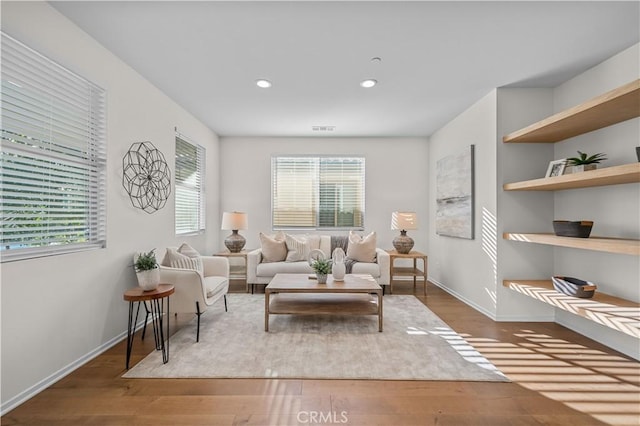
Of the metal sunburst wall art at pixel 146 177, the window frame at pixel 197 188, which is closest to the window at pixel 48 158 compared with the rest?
the metal sunburst wall art at pixel 146 177

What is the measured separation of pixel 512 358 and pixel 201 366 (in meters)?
A: 2.52

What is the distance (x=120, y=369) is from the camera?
2.28 metres

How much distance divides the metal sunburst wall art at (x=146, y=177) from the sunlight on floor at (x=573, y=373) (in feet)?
11.6

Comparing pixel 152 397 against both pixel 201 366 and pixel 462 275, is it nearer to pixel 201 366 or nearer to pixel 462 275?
pixel 201 366

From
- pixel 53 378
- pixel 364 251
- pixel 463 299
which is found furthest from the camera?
pixel 364 251

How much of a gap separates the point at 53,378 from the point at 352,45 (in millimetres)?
3356

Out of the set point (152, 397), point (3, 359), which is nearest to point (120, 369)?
point (152, 397)

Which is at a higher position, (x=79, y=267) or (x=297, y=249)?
A: (x=79, y=267)

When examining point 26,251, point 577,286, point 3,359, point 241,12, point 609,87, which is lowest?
point 3,359

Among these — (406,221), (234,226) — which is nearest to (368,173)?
(406,221)

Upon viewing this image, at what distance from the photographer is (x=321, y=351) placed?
2564mm

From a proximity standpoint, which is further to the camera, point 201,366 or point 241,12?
point 201,366

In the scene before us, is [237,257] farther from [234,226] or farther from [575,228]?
[575,228]

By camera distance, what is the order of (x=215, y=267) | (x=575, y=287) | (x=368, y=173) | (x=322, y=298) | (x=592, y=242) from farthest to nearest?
(x=368, y=173), (x=215, y=267), (x=322, y=298), (x=575, y=287), (x=592, y=242)
